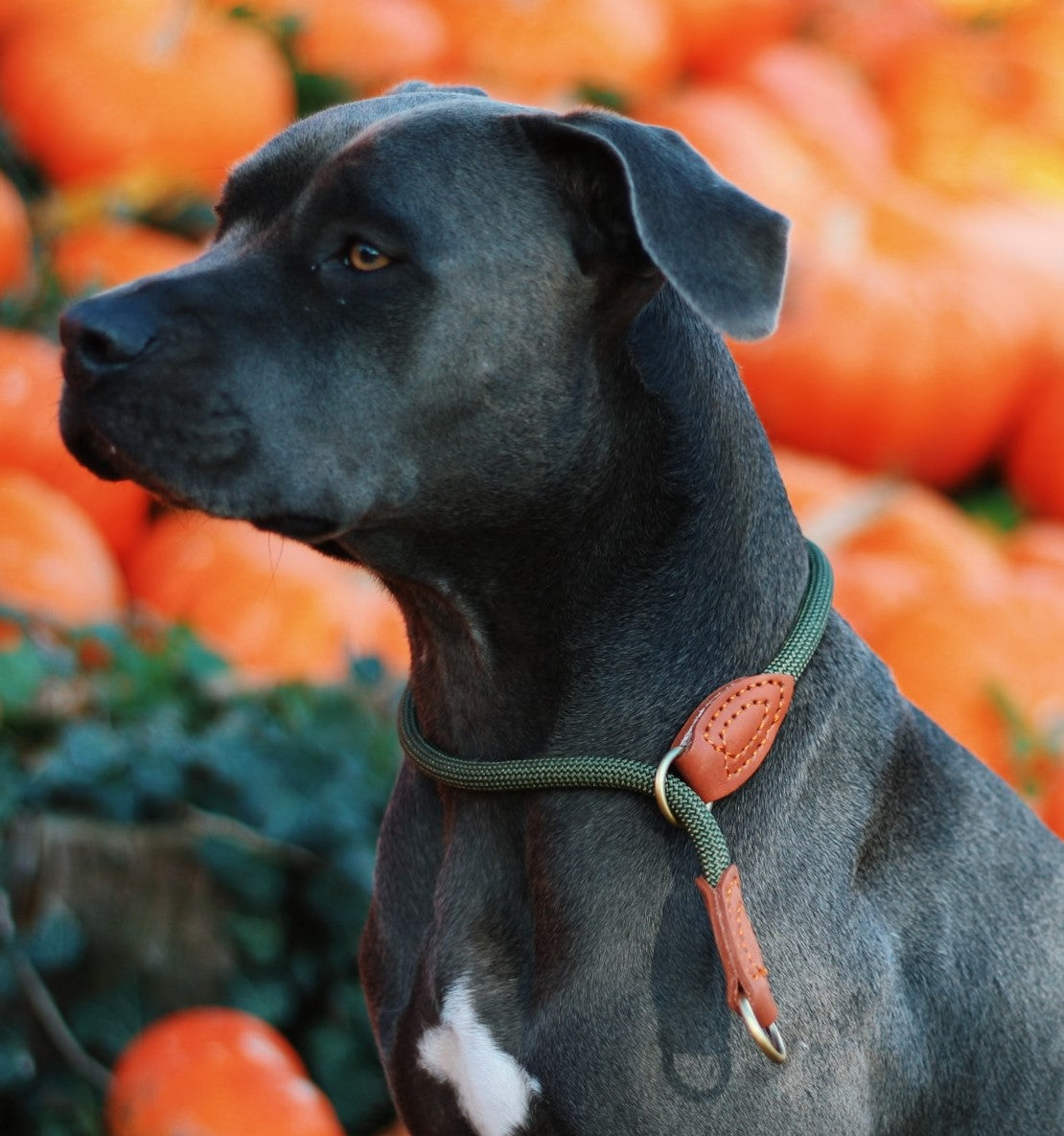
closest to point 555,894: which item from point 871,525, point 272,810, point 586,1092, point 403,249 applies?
point 586,1092

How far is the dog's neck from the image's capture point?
7.71ft

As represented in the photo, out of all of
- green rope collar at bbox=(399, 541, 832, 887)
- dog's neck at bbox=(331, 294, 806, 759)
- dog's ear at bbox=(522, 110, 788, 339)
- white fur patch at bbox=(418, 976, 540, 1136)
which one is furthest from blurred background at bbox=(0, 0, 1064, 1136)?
dog's ear at bbox=(522, 110, 788, 339)

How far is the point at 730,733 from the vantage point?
2291 millimetres

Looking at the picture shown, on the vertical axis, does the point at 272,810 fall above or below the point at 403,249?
below

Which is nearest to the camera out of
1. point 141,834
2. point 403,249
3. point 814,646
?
point 403,249

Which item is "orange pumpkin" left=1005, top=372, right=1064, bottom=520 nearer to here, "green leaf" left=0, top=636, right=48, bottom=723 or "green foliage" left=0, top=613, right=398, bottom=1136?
"green foliage" left=0, top=613, right=398, bottom=1136

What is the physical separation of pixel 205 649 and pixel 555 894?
1820 mm

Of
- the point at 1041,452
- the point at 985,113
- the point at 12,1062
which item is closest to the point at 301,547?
the point at 12,1062

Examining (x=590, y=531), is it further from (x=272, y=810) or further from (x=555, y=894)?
(x=272, y=810)

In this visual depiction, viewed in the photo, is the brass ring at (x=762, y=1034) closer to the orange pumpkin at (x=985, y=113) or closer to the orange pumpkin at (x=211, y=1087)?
the orange pumpkin at (x=211, y=1087)

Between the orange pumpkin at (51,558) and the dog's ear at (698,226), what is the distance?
2.25 metres

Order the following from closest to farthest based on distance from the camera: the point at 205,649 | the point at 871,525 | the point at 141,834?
the point at 141,834
the point at 205,649
the point at 871,525

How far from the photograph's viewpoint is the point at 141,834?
3432mm

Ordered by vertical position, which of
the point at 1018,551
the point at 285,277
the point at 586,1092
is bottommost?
the point at 1018,551
